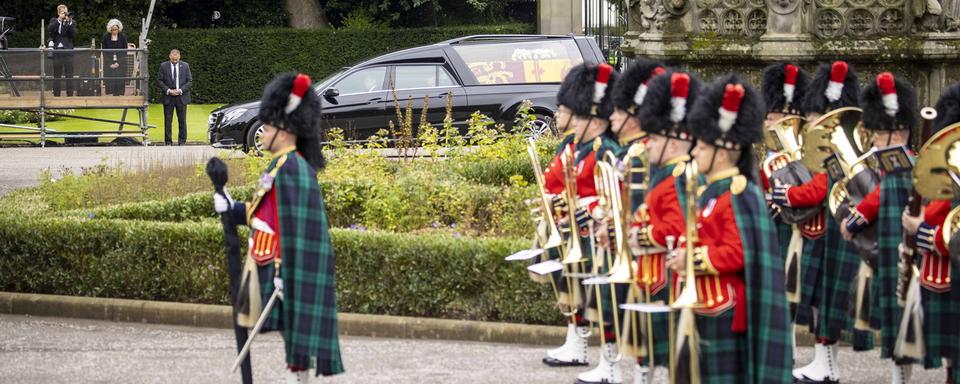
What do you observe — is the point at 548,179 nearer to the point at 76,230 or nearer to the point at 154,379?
the point at 154,379

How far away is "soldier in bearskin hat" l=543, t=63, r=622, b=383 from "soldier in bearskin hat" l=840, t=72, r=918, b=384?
1.36 m

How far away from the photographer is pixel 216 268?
1063 cm

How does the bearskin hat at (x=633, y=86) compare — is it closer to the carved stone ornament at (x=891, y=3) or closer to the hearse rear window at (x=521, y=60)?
the carved stone ornament at (x=891, y=3)

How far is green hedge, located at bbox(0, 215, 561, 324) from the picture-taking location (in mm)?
10000

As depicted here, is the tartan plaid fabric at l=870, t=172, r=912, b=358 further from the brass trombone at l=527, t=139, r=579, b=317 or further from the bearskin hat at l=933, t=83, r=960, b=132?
the brass trombone at l=527, t=139, r=579, b=317

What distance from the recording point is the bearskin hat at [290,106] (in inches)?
300

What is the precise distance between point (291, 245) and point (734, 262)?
2162 mm

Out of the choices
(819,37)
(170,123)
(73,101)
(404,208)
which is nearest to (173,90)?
(170,123)

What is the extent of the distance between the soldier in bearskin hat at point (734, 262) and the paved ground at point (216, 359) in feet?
7.34

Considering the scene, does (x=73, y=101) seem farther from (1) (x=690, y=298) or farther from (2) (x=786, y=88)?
(1) (x=690, y=298)

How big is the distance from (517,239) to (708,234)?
3.92 metres

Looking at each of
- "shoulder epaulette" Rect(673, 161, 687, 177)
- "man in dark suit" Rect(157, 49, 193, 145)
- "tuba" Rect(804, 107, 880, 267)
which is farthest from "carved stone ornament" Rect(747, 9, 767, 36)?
"man in dark suit" Rect(157, 49, 193, 145)

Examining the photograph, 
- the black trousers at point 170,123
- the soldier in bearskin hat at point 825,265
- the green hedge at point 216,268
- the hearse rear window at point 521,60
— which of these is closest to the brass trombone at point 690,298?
the soldier in bearskin hat at point 825,265

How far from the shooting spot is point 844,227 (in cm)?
821
